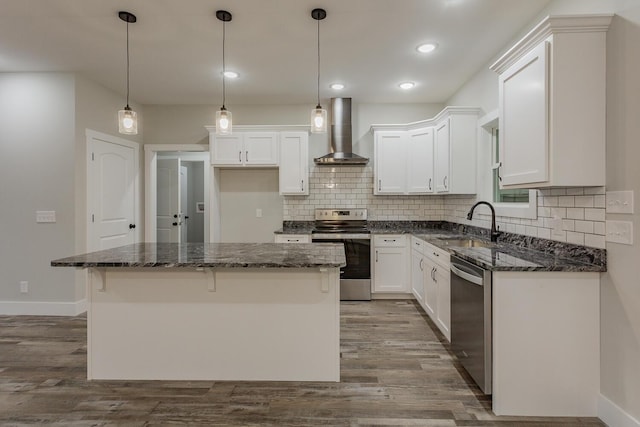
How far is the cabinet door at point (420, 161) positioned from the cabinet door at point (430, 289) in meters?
1.16

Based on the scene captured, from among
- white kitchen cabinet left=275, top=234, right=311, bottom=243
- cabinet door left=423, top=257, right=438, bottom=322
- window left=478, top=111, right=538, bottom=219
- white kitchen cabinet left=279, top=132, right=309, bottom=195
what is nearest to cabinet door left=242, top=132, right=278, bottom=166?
white kitchen cabinet left=279, top=132, right=309, bottom=195

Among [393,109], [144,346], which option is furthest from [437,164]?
[144,346]

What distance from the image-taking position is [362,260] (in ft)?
14.3

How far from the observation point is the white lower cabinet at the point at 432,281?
2.98 metres

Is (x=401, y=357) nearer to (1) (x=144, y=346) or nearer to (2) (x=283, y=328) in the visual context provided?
(2) (x=283, y=328)

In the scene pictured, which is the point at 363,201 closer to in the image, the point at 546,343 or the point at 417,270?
the point at 417,270

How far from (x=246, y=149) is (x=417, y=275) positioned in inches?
109

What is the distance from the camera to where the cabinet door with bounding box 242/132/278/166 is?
4.64 meters

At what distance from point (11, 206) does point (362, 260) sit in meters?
4.11

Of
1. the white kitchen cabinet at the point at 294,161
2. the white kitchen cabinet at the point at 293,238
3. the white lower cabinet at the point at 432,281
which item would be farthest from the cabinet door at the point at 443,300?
the white kitchen cabinet at the point at 294,161

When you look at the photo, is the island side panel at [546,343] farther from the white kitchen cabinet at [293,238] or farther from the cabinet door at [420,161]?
the white kitchen cabinet at [293,238]

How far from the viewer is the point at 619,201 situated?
188cm

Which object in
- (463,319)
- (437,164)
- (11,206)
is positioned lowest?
(463,319)

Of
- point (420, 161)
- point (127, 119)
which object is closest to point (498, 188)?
point (420, 161)
